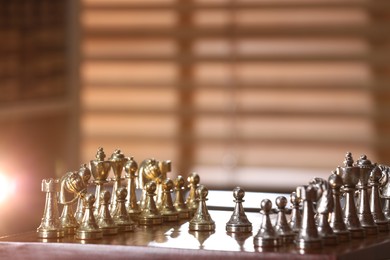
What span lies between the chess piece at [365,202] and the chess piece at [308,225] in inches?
7.7

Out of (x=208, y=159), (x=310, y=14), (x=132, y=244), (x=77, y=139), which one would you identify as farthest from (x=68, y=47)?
(x=132, y=244)

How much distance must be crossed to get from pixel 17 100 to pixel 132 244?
406 centimetres

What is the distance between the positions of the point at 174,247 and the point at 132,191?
500mm

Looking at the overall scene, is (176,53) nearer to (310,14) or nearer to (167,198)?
(310,14)

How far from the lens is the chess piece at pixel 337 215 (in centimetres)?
155

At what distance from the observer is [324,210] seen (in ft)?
4.92

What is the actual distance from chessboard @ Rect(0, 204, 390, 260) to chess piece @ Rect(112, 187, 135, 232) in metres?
0.02

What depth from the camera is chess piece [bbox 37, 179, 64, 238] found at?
5.33 ft

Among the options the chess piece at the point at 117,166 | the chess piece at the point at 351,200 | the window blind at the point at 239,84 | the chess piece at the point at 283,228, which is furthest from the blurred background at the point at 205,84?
the chess piece at the point at 283,228

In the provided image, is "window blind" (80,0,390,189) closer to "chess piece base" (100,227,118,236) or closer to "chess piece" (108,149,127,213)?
"chess piece" (108,149,127,213)

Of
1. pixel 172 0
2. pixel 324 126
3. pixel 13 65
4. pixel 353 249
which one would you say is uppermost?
pixel 172 0

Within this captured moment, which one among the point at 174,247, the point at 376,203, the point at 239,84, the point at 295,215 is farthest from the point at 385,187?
the point at 239,84

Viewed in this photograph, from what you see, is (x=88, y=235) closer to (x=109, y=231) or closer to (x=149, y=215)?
(x=109, y=231)

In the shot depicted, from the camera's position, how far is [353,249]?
1.42 meters
